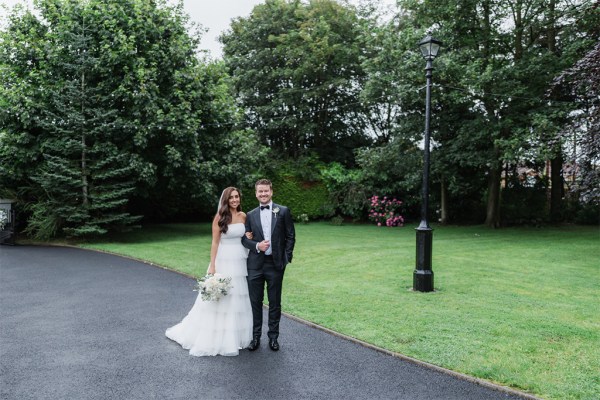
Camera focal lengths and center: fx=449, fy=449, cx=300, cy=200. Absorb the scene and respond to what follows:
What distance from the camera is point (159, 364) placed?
185 inches

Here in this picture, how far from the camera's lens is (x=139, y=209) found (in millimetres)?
25656

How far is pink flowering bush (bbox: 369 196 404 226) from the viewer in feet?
82.2

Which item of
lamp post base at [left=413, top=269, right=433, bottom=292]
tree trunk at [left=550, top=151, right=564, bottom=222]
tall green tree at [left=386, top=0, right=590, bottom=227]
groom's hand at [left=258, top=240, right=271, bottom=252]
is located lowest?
lamp post base at [left=413, top=269, right=433, bottom=292]

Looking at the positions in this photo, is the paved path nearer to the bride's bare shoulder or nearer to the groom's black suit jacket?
the groom's black suit jacket

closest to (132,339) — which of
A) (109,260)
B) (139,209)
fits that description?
(109,260)

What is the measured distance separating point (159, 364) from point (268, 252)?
A: 162cm

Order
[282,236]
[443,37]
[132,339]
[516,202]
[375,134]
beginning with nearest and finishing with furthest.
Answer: [282,236]
[132,339]
[443,37]
[516,202]
[375,134]

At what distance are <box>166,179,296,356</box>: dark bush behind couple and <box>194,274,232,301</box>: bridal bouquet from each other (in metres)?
Answer: 0.13

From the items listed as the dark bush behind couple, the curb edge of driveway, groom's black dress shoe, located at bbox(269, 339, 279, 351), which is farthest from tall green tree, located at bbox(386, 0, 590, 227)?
groom's black dress shoe, located at bbox(269, 339, 279, 351)

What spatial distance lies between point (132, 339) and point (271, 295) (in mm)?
1911

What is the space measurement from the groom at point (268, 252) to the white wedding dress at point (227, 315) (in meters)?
0.12

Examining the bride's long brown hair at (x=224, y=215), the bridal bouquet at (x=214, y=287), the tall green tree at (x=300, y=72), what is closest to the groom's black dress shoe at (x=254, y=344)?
the bridal bouquet at (x=214, y=287)

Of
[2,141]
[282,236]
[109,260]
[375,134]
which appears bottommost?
[109,260]

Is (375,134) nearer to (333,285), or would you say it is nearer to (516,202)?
(516,202)
